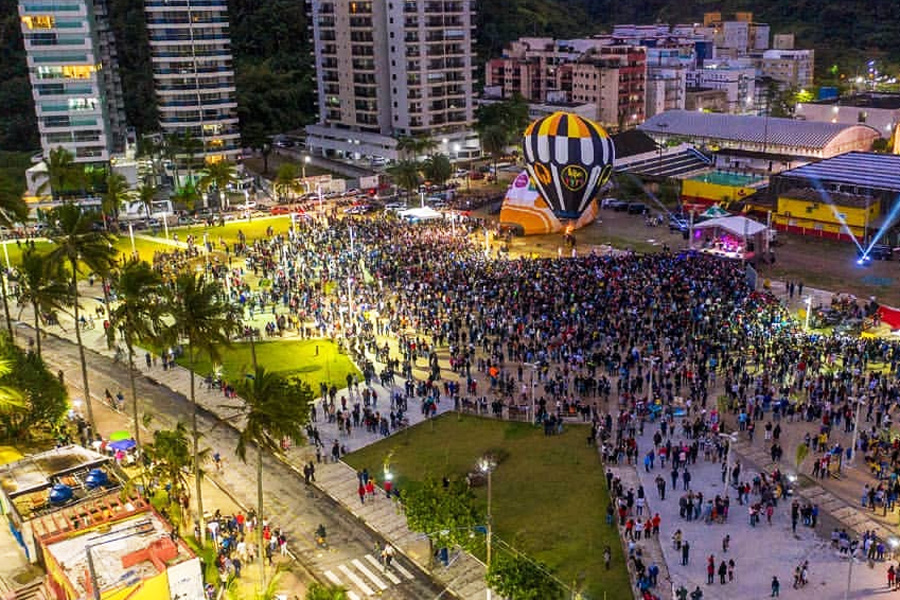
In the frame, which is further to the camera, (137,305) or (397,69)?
(397,69)

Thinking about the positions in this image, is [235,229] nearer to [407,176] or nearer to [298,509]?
[407,176]

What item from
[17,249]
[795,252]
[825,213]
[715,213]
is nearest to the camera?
[795,252]

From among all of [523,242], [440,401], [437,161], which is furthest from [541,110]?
[440,401]

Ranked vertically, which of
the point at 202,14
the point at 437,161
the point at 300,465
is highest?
the point at 202,14

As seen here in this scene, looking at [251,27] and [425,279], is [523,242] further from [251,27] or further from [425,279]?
[251,27]

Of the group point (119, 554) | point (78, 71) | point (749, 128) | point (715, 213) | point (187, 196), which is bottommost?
point (119, 554)

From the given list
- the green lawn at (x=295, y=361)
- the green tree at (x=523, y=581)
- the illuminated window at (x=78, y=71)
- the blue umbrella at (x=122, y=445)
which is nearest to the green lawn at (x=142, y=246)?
the illuminated window at (x=78, y=71)

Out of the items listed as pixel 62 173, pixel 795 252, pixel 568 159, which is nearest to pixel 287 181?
pixel 62 173

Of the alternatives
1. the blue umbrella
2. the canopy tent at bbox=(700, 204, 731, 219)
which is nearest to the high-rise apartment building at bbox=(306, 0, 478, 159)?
the canopy tent at bbox=(700, 204, 731, 219)
